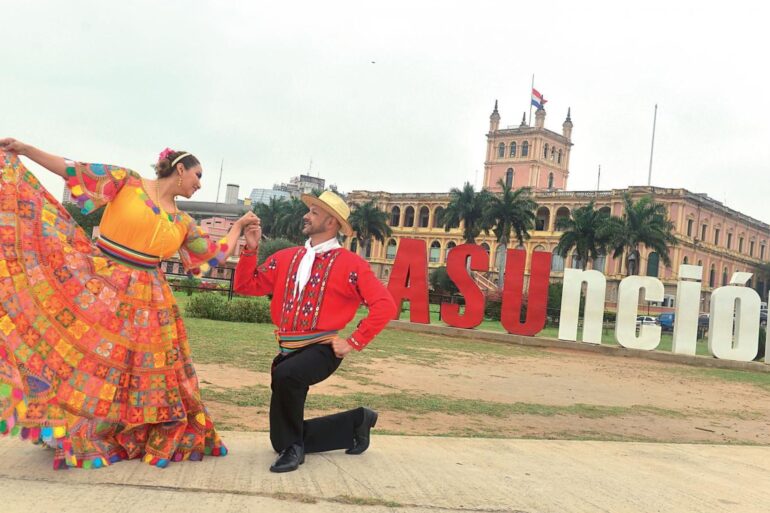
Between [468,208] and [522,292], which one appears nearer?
[522,292]

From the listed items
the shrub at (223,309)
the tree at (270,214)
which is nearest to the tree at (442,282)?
the tree at (270,214)

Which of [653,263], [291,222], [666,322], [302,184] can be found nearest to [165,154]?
[666,322]

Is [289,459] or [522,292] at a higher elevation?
[522,292]

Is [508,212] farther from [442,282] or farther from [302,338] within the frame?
[302,338]

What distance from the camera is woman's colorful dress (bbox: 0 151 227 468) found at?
3172 millimetres

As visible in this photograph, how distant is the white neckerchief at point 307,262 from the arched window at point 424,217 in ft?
210

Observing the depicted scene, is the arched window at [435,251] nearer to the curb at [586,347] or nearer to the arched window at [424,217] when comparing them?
the arched window at [424,217]

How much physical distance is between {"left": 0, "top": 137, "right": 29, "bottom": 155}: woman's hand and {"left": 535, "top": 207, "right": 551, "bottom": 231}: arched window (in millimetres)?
59970

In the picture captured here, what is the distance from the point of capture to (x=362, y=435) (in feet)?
13.3

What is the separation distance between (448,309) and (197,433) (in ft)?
52.9

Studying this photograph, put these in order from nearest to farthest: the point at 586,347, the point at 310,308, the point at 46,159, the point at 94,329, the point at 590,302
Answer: the point at 94,329
the point at 46,159
the point at 310,308
the point at 590,302
the point at 586,347

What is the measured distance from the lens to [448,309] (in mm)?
19453

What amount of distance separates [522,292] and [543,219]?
4506 cm

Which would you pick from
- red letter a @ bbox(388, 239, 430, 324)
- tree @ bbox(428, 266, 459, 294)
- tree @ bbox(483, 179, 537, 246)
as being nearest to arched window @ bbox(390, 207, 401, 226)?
tree @ bbox(428, 266, 459, 294)
